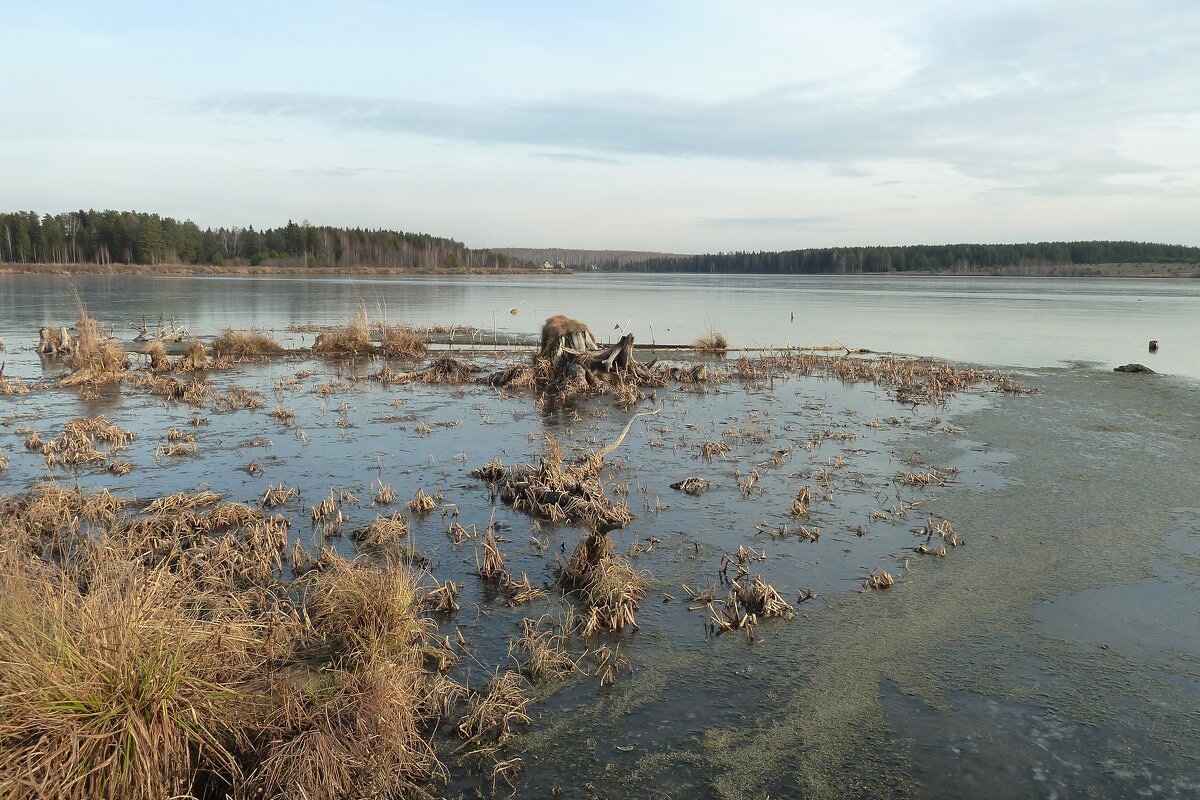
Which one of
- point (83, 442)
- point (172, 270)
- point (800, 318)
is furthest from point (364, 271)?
point (83, 442)

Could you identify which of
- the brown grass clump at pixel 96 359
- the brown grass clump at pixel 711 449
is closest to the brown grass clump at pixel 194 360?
the brown grass clump at pixel 96 359

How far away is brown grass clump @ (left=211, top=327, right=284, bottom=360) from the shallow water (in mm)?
8410

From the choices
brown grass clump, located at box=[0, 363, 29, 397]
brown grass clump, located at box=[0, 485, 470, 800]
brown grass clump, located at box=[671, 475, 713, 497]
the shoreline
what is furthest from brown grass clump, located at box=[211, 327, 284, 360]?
the shoreline

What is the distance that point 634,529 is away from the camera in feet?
30.7

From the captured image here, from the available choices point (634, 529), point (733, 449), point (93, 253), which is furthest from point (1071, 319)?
point (93, 253)

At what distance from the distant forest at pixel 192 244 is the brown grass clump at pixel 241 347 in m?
107

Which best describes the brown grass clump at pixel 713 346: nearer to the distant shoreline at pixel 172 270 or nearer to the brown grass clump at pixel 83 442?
the brown grass clump at pixel 83 442

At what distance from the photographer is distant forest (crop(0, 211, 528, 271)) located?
11212 cm

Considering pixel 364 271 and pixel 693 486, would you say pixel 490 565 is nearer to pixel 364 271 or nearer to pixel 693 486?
pixel 693 486

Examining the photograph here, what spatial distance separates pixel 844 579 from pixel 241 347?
23468mm

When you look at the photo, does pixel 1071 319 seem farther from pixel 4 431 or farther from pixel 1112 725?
pixel 4 431

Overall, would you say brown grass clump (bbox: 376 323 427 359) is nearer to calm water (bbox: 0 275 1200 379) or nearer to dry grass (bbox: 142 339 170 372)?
dry grass (bbox: 142 339 170 372)

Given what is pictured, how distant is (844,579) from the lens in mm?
7941

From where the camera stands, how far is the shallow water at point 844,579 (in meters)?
5.14
